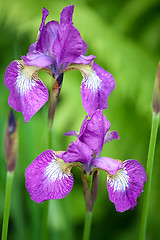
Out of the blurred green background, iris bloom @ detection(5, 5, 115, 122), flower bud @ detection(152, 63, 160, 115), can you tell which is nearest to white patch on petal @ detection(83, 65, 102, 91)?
iris bloom @ detection(5, 5, 115, 122)

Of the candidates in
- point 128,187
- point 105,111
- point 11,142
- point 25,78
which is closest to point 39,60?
point 25,78

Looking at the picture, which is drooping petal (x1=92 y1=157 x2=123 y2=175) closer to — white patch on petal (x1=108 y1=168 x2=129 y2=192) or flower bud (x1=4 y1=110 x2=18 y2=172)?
white patch on petal (x1=108 y1=168 x2=129 y2=192)

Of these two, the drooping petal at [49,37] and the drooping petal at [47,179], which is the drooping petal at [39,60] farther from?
the drooping petal at [47,179]

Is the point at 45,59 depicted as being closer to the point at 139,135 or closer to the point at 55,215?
the point at 55,215

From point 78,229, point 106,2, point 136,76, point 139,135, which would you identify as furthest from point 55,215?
point 106,2

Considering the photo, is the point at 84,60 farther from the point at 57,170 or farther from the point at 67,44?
the point at 57,170
